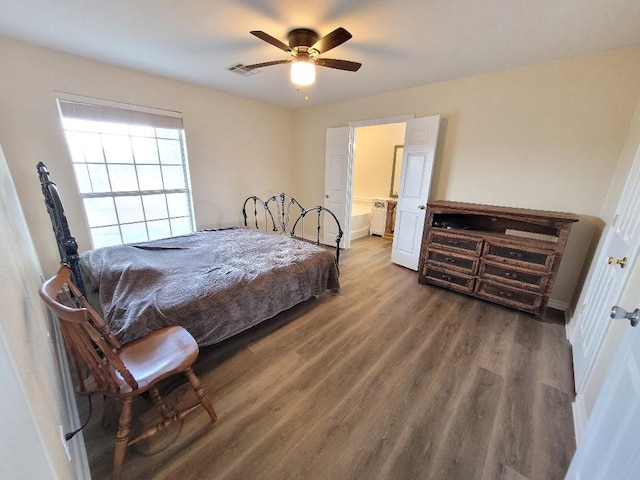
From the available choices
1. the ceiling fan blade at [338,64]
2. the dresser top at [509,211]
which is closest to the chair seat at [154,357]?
the ceiling fan blade at [338,64]

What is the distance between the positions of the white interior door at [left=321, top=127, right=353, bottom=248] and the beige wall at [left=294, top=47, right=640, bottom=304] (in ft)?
3.34

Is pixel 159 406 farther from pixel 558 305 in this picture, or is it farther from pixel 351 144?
pixel 351 144

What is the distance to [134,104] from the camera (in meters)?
3.01

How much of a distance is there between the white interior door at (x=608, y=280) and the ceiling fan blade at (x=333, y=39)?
2.08 metres

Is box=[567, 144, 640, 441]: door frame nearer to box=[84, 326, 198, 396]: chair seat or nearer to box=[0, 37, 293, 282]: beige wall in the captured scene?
box=[84, 326, 198, 396]: chair seat

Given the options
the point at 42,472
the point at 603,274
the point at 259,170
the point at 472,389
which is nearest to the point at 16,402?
the point at 42,472

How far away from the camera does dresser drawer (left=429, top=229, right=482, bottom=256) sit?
2740 millimetres

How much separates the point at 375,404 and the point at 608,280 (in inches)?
68.6

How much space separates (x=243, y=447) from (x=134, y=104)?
3693 millimetres

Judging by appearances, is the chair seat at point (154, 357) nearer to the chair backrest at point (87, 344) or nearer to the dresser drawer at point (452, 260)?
the chair backrest at point (87, 344)

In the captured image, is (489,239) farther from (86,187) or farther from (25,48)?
(25,48)

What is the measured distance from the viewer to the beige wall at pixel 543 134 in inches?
89.2

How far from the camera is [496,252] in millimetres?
2645

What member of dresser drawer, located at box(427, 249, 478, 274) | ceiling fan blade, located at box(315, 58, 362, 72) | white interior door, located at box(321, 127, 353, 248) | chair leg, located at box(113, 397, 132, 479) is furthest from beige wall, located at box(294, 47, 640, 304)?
chair leg, located at box(113, 397, 132, 479)
